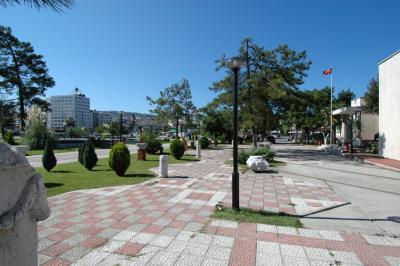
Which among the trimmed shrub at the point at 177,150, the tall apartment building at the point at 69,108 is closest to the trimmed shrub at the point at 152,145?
the trimmed shrub at the point at 177,150

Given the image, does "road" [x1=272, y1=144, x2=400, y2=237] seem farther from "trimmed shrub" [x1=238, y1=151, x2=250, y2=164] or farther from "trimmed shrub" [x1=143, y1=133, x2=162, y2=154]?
"trimmed shrub" [x1=143, y1=133, x2=162, y2=154]

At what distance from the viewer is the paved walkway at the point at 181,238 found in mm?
3793

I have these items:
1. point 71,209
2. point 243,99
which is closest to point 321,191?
point 71,209

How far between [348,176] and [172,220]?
8.78 m

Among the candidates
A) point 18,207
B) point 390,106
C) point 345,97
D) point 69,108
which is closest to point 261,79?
point 390,106

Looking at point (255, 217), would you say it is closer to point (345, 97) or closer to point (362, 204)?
point (362, 204)

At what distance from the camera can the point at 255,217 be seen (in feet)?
18.2

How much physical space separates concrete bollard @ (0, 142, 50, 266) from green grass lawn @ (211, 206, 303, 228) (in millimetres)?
3863

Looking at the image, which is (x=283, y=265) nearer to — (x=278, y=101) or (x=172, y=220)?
(x=172, y=220)

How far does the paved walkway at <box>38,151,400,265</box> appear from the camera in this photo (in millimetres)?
3793

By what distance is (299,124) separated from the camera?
45.3 meters

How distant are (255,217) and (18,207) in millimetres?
4426

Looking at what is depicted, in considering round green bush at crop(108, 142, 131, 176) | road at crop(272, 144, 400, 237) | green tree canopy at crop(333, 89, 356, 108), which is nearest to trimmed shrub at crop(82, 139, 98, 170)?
round green bush at crop(108, 142, 131, 176)

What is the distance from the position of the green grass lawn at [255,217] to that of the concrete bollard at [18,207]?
12.7 ft
